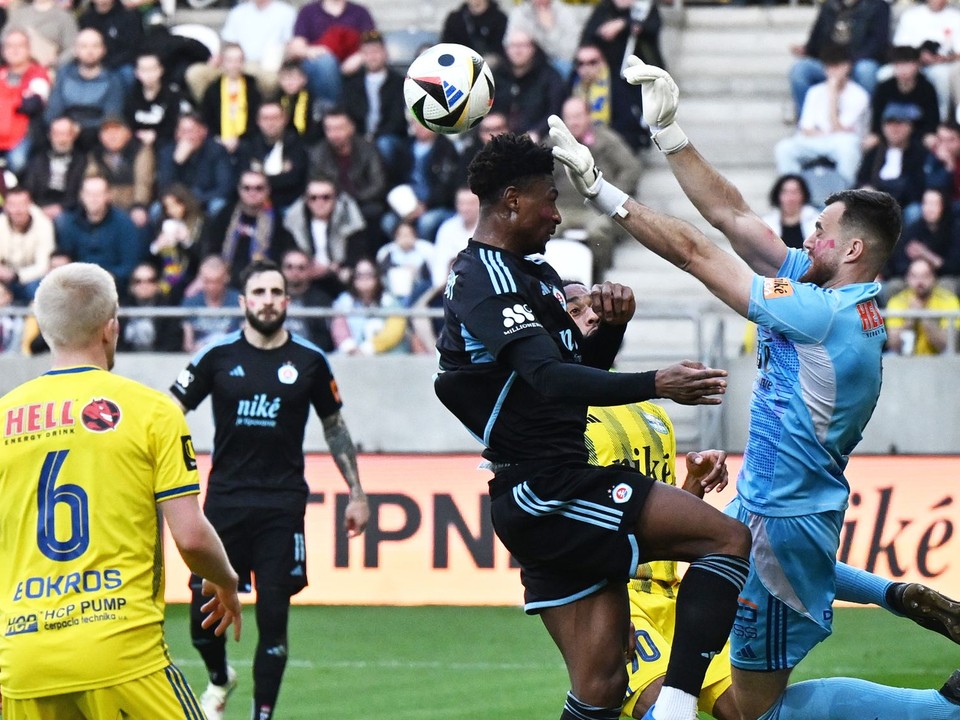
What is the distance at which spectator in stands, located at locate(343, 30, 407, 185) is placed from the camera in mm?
15727

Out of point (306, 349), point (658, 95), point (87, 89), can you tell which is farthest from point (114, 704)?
point (87, 89)

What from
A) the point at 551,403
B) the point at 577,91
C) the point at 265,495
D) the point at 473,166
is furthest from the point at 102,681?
the point at 577,91

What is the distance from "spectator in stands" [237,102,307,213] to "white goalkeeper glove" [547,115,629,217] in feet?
32.9

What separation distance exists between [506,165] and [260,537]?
12.2 feet

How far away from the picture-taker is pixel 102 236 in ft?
50.0

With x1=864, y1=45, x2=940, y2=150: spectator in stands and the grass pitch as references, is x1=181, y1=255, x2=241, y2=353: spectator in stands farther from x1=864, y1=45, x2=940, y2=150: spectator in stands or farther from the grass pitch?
x1=864, y1=45, x2=940, y2=150: spectator in stands

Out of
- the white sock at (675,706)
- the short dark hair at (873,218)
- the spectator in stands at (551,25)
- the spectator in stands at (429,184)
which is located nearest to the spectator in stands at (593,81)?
the spectator in stands at (551,25)

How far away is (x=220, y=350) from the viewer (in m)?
8.95

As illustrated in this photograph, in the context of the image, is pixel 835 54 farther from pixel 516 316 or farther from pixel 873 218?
pixel 516 316

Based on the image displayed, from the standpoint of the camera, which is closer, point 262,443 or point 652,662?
point 652,662

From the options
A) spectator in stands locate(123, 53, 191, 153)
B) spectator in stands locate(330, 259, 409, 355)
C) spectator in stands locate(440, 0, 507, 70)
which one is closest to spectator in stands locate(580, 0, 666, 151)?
spectator in stands locate(440, 0, 507, 70)

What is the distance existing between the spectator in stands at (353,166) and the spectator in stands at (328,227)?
15cm

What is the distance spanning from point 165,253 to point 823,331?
34.9 ft

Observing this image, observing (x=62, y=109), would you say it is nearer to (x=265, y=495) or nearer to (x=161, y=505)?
(x=265, y=495)
